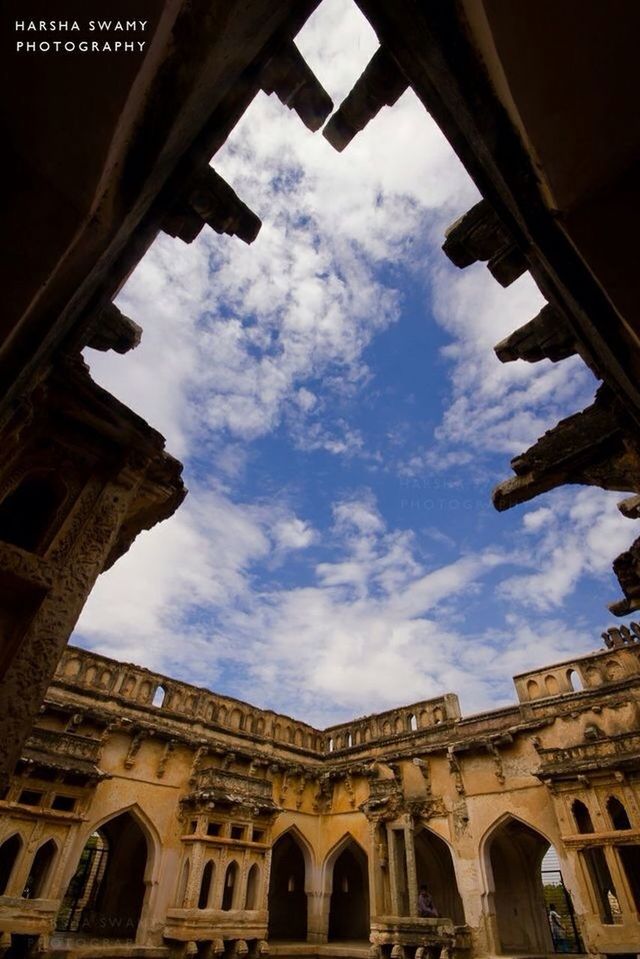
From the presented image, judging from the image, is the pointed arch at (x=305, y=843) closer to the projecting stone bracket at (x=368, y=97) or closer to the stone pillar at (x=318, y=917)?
the stone pillar at (x=318, y=917)

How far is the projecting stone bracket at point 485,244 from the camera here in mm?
3107

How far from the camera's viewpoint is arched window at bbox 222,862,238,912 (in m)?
10.7

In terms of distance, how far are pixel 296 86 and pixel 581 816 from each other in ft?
40.0

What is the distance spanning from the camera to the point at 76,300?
2576 mm

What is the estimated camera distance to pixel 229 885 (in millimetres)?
10898

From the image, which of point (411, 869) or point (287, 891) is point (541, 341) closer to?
point (411, 869)

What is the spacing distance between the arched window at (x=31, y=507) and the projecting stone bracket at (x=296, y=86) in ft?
10.8

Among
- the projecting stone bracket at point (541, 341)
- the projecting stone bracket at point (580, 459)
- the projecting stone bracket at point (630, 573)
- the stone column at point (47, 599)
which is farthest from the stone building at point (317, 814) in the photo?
the projecting stone bracket at point (541, 341)

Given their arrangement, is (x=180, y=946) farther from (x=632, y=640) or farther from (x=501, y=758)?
(x=632, y=640)

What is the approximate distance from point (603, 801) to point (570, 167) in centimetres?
1108

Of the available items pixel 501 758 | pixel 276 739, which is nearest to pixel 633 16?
pixel 501 758

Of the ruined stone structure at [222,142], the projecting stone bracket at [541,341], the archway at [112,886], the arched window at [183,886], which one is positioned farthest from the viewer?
the archway at [112,886]

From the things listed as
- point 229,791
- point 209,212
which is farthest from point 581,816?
point 209,212

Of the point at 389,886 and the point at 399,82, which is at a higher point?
the point at 399,82
